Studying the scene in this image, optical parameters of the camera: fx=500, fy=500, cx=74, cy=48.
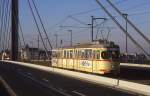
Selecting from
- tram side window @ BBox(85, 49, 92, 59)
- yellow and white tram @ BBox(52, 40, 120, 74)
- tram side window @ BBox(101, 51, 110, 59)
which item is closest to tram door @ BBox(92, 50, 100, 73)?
yellow and white tram @ BBox(52, 40, 120, 74)

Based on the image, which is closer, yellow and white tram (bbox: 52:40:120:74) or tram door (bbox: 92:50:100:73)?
yellow and white tram (bbox: 52:40:120:74)

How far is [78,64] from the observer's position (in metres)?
50.9

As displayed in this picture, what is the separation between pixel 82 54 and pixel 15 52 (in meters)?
53.2

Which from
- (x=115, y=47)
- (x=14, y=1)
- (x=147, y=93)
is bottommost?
(x=147, y=93)

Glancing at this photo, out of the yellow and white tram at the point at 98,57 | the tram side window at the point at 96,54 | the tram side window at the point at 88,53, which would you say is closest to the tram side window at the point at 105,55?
the yellow and white tram at the point at 98,57

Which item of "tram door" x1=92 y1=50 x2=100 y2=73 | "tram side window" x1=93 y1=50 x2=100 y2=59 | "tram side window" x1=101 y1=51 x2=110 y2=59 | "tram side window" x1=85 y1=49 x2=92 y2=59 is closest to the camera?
"tram side window" x1=101 y1=51 x2=110 y2=59

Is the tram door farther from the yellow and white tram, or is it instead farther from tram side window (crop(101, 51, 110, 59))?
tram side window (crop(101, 51, 110, 59))

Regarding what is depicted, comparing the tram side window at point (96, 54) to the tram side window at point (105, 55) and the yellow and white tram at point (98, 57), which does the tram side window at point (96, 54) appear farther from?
the tram side window at point (105, 55)

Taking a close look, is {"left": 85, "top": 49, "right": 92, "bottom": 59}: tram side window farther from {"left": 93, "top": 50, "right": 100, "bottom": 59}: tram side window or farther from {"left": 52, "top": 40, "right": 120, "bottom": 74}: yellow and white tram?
{"left": 93, "top": 50, "right": 100, "bottom": 59}: tram side window

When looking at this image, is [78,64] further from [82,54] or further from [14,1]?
[14,1]

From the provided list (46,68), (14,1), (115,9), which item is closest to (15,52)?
(14,1)

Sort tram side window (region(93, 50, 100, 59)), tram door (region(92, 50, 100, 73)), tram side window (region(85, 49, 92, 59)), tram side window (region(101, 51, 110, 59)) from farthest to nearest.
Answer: tram side window (region(85, 49, 92, 59)) → tram door (region(92, 50, 100, 73)) → tram side window (region(93, 50, 100, 59)) → tram side window (region(101, 51, 110, 59))

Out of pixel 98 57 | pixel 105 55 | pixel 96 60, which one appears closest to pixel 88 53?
pixel 96 60

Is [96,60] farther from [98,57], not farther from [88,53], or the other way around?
[88,53]
